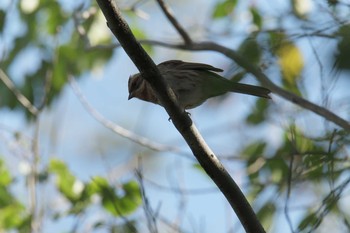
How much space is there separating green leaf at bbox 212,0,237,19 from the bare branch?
2.13m

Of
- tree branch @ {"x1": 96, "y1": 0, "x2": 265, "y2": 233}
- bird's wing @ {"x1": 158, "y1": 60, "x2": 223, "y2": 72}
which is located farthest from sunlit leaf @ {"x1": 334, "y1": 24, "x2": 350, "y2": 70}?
bird's wing @ {"x1": 158, "y1": 60, "x2": 223, "y2": 72}

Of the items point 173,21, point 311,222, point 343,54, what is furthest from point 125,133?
point 343,54

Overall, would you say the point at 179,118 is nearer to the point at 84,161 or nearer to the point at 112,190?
the point at 112,190

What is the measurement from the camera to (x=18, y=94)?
6891 millimetres

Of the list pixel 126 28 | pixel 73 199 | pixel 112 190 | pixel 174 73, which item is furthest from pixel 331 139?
pixel 73 199

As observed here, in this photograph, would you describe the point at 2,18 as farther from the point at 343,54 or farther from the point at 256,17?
the point at 343,54

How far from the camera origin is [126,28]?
3.55 meters

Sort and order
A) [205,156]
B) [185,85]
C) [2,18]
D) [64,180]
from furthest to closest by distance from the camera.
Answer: [2,18] < [64,180] < [185,85] < [205,156]

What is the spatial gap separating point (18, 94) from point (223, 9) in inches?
91.6

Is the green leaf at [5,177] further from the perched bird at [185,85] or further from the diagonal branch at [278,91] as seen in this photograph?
the diagonal branch at [278,91]

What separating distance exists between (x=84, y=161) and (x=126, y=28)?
10.2 metres

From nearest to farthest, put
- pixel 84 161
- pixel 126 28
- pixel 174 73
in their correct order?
1. pixel 126 28
2. pixel 174 73
3. pixel 84 161

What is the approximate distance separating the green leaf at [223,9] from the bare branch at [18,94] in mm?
2129

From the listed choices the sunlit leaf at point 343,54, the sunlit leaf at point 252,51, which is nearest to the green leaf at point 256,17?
the sunlit leaf at point 252,51
